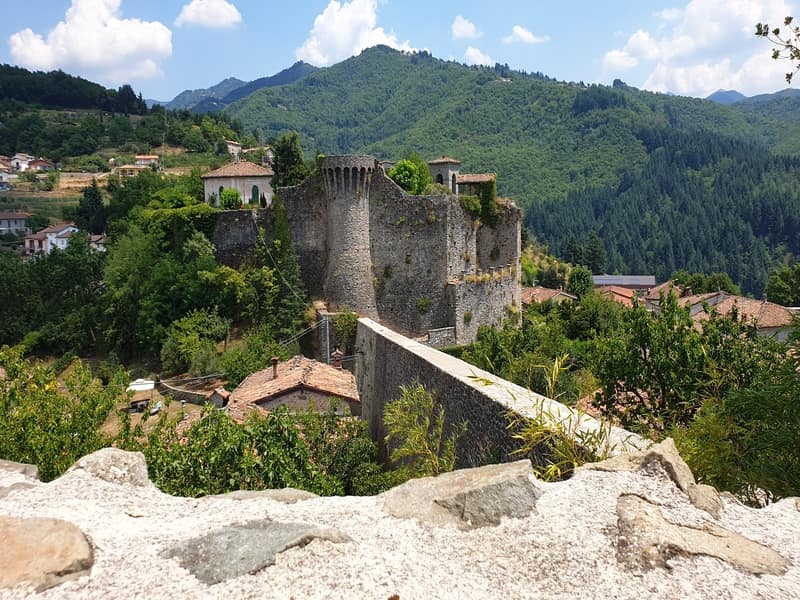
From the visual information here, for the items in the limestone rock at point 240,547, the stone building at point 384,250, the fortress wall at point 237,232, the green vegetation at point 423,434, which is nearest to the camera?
the limestone rock at point 240,547

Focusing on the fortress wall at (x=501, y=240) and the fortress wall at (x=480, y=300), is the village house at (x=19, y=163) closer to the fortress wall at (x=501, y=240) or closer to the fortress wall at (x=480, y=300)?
the fortress wall at (x=501, y=240)

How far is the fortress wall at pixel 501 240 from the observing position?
31656mm

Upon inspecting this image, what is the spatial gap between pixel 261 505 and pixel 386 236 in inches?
876

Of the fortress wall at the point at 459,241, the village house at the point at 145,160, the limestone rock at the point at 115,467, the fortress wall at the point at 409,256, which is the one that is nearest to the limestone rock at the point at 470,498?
the limestone rock at the point at 115,467

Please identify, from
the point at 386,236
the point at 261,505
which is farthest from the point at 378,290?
the point at 261,505

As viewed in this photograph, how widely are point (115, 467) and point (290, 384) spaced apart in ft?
37.7

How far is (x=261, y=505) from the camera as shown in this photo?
18.4 feet

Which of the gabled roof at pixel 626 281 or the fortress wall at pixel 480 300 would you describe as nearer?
the fortress wall at pixel 480 300

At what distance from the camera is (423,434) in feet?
30.4

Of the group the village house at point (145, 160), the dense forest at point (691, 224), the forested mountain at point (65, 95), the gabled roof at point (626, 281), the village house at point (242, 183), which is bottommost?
the gabled roof at point (626, 281)

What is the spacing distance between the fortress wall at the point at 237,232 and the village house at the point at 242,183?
3.85 metres

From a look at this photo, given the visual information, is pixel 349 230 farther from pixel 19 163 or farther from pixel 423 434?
pixel 19 163

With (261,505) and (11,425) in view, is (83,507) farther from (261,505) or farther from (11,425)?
(11,425)

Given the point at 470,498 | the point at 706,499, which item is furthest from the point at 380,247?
the point at 706,499
